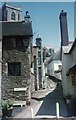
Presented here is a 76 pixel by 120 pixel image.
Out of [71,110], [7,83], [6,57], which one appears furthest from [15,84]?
[71,110]

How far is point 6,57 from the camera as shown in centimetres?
2444

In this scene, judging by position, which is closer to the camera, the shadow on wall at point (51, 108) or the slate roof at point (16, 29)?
the shadow on wall at point (51, 108)

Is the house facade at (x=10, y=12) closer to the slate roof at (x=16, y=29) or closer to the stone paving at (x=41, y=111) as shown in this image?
the slate roof at (x=16, y=29)

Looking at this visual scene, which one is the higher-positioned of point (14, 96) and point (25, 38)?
point (25, 38)

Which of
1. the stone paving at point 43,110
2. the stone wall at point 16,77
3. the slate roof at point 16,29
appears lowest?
the stone paving at point 43,110

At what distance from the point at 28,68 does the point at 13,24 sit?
15.2 feet

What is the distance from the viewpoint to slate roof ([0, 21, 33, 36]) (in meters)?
24.4

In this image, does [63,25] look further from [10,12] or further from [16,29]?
[10,12]

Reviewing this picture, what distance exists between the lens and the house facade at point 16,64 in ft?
79.0

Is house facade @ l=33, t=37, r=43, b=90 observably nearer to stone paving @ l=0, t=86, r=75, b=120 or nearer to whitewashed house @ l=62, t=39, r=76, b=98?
whitewashed house @ l=62, t=39, r=76, b=98

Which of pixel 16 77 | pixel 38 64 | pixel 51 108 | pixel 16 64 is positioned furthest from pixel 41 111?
pixel 38 64

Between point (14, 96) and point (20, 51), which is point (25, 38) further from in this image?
point (14, 96)

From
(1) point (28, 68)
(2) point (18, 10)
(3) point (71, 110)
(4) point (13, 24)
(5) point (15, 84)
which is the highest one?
(2) point (18, 10)

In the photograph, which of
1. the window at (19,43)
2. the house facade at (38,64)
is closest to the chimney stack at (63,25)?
the window at (19,43)
